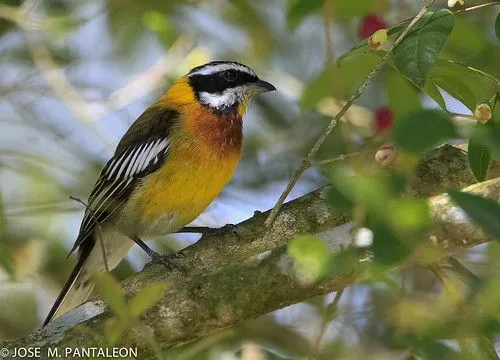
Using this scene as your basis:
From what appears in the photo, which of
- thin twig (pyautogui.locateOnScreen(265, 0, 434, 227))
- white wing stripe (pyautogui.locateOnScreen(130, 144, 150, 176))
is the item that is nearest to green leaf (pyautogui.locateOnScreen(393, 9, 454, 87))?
thin twig (pyautogui.locateOnScreen(265, 0, 434, 227))

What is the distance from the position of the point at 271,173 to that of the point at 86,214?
184 centimetres

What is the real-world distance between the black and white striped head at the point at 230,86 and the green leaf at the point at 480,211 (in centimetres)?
390

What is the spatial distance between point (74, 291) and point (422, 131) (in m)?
3.71

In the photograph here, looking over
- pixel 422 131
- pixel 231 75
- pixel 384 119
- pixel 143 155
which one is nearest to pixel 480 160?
pixel 422 131

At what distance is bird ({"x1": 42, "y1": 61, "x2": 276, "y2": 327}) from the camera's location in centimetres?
541

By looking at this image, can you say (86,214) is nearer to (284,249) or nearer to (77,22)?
(77,22)

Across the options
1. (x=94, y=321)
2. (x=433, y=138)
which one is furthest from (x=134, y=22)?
(x=433, y=138)

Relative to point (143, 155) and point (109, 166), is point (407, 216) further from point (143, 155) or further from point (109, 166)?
point (109, 166)

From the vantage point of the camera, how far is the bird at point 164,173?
541 centimetres

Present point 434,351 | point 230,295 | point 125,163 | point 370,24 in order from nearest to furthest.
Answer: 1. point 434,351
2. point 230,295
3. point 370,24
4. point 125,163

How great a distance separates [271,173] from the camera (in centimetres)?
704

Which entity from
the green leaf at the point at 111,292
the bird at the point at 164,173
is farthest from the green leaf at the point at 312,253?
the bird at the point at 164,173

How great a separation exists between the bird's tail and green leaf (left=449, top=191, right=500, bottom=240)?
11.8 feet

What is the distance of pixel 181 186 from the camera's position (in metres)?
5.38
